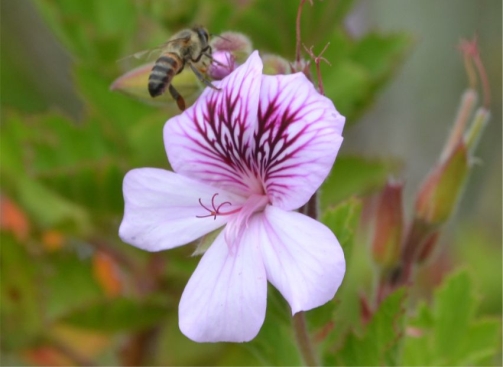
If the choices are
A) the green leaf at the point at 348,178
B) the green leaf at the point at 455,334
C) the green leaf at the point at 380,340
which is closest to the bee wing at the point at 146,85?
the green leaf at the point at 380,340

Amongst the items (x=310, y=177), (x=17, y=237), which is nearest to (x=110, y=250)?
(x=17, y=237)

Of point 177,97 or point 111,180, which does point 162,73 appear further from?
point 111,180

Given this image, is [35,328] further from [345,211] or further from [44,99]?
[44,99]

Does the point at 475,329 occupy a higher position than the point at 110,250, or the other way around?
the point at 475,329

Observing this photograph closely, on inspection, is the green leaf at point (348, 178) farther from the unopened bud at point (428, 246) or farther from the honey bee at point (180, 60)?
the honey bee at point (180, 60)

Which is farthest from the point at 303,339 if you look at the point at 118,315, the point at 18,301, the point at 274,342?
the point at 18,301
